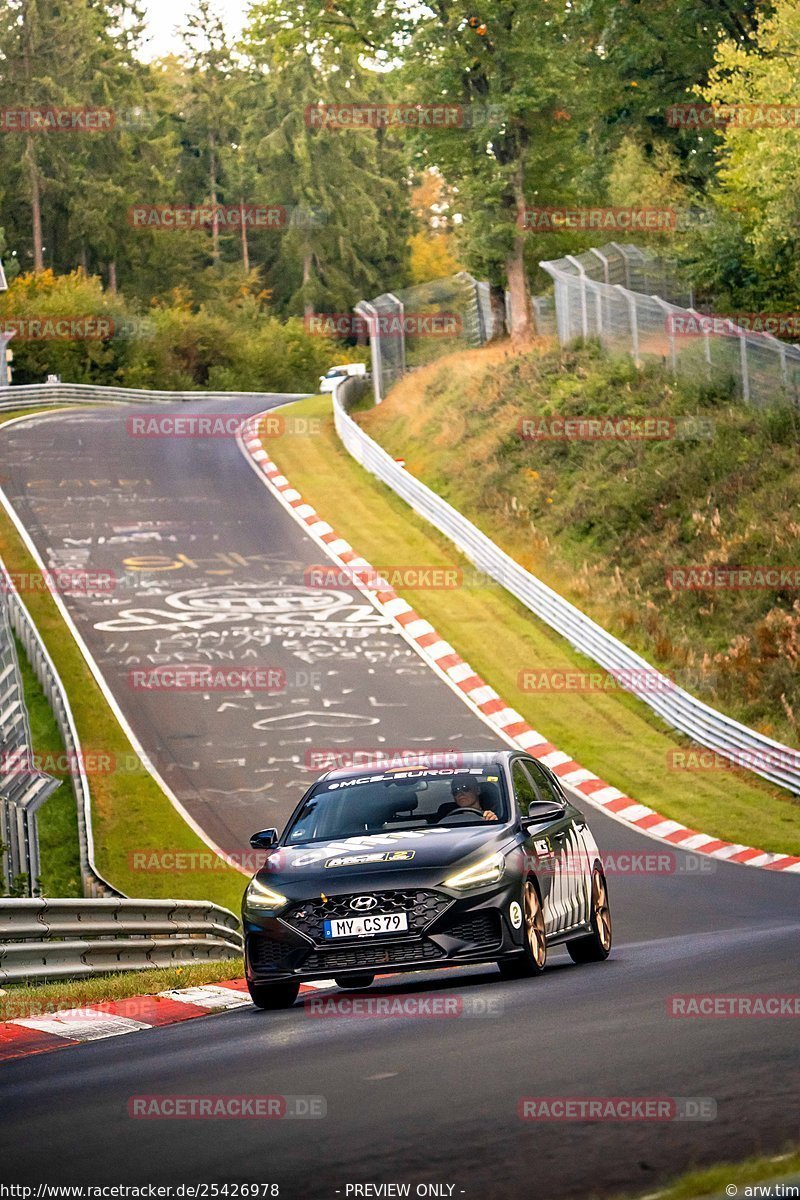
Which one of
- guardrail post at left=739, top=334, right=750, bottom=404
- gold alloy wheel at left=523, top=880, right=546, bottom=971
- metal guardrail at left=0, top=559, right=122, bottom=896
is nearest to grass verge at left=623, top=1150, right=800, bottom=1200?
gold alloy wheel at left=523, top=880, right=546, bottom=971

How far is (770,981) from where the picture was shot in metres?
9.52

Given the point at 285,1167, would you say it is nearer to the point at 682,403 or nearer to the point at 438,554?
the point at 438,554

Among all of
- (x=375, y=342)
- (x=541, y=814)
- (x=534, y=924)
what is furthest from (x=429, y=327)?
(x=534, y=924)

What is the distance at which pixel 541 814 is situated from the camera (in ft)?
36.4

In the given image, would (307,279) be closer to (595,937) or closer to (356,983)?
(595,937)

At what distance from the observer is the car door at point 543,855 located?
437 inches

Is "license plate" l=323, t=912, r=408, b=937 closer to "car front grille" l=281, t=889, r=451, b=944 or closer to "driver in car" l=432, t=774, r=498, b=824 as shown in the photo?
"car front grille" l=281, t=889, r=451, b=944

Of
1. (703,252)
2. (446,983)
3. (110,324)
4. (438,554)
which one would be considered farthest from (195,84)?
(446,983)

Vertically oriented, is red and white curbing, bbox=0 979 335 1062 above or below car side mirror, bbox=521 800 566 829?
below

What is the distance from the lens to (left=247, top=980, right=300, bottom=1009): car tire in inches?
423

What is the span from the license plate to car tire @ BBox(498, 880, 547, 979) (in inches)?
27.8

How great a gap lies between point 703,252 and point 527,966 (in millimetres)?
35227

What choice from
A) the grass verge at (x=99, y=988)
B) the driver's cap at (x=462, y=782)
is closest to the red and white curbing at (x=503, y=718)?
the grass verge at (x=99, y=988)

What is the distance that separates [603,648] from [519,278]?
2242 cm
